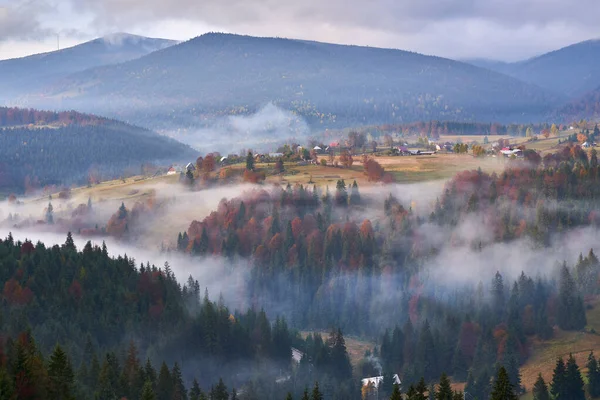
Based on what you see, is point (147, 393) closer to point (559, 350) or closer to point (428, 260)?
point (559, 350)

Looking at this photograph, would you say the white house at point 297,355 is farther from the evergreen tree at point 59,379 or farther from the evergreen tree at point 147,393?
the evergreen tree at point 59,379

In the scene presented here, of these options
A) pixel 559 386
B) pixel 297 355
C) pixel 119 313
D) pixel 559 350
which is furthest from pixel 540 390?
pixel 119 313

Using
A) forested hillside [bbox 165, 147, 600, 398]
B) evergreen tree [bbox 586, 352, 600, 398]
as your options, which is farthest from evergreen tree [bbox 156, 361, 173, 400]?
evergreen tree [bbox 586, 352, 600, 398]

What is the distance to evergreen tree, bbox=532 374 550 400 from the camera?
10906 centimetres

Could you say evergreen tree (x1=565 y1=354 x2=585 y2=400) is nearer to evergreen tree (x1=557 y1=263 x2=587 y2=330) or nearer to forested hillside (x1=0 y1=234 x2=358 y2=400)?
forested hillside (x1=0 y1=234 x2=358 y2=400)

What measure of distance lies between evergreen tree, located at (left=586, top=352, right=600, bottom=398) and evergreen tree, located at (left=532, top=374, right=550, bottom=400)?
198 inches

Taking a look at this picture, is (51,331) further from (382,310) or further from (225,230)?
(225,230)

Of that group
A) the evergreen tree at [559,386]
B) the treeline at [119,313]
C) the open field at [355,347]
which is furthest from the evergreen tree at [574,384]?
the treeline at [119,313]

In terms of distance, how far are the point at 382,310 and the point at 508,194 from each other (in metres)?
37.3

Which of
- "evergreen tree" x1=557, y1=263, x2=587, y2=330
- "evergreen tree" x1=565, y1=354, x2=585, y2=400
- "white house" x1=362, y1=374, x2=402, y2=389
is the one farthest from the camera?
"evergreen tree" x1=557, y1=263, x2=587, y2=330

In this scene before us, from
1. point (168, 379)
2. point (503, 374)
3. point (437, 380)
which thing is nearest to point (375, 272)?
point (437, 380)

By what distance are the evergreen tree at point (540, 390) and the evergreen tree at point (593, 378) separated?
5.02 metres

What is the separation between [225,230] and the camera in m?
193

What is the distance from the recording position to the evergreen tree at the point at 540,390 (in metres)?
109
